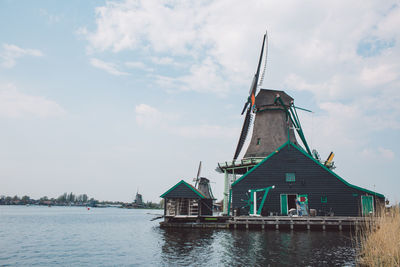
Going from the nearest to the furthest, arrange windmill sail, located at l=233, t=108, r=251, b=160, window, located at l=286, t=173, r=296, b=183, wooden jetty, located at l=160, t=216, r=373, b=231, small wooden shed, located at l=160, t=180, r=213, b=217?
wooden jetty, located at l=160, t=216, r=373, b=231 → window, located at l=286, t=173, r=296, b=183 → small wooden shed, located at l=160, t=180, r=213, b=217 → windmill sail, located at l=233, t=108, r=251, b=160

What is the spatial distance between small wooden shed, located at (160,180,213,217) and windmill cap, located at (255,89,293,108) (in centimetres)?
1348

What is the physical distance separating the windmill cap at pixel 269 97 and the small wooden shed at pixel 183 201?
13.5 meters

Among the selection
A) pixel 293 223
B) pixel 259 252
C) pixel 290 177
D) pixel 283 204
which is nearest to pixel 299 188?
pixel 290 177

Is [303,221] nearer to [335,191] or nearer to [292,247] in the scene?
[335,191]

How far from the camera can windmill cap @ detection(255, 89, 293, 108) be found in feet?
116

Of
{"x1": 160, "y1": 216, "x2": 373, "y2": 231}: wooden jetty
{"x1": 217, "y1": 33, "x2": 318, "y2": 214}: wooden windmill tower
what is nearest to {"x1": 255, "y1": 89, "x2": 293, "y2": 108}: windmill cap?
{"x1": 217, "y1": 33, "x2": 318, "y2": 214}: wooden windmill tower

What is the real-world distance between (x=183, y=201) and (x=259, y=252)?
17.5 metres

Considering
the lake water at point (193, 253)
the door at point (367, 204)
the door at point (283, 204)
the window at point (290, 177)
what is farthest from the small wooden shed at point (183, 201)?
the door at point (367, 204)

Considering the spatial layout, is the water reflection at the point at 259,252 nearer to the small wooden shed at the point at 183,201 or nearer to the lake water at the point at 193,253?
the lake water at the point at 193,253

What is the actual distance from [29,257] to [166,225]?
15262mm

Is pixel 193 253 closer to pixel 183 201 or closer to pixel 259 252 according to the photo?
pixel 259 252

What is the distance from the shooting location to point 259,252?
14977mm

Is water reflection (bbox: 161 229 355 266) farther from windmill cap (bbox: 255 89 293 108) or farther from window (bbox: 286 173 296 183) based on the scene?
windmill cap (bbox: 255 89 293 108)

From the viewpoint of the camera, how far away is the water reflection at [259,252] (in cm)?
1302
